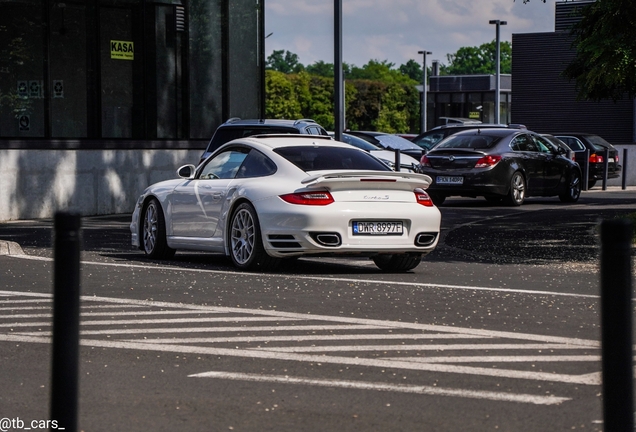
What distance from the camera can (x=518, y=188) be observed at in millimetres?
25359

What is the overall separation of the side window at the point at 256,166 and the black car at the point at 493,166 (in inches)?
468

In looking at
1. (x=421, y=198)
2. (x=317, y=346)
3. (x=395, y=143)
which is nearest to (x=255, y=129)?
(x=421, y=198)

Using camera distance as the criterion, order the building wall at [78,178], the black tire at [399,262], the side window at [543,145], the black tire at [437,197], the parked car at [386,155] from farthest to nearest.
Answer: the parked car at [386,155] → the side window at [543,145] → the black tire at [437,197] → the building wall at [78,178] → the black tire at [399,262]

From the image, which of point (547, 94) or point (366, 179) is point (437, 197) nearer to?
point (366, 179)

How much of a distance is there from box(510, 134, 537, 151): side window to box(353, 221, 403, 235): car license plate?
43.9 ft

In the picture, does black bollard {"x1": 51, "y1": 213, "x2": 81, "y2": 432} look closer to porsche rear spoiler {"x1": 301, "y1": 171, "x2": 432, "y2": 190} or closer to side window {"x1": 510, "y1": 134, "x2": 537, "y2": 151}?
porsche rear spoiler {"x1": 301, "y1": 171, "x2": 432, "y2": 190}

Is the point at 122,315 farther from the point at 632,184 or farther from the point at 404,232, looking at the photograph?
the point at 632,184

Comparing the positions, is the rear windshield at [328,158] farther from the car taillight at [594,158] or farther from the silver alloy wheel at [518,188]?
the car taillight at [594,158]

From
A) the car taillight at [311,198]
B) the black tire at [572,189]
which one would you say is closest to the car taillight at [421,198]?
the car taillight at [311,198]

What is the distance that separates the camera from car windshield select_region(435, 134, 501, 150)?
25.0m

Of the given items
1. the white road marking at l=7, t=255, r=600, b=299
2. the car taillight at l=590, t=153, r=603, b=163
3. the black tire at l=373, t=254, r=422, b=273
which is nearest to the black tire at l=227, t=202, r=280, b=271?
the white road marking at l=7, t=255, r=600, b=299

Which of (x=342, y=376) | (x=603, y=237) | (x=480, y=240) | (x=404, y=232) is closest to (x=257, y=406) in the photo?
(x=342, y=376)

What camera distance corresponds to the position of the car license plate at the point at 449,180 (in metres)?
24.7

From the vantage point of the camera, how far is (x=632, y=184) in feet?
135
